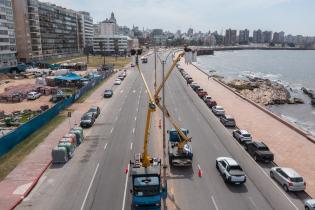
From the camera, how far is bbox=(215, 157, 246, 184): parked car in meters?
25.8

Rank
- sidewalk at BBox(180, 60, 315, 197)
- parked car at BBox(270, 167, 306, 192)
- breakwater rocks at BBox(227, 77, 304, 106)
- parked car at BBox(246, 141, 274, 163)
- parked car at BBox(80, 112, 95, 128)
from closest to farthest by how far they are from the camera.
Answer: parked car at BBox(270, 167, 306, 192) < sidewalk at BBox(180, 60, 315, 197) < parked car at BBox(246, 141, 274, 163) < parked car at BBox(80, 112, 95, 128) < breakwater rocks at BBox(227, 77, 304, 106)

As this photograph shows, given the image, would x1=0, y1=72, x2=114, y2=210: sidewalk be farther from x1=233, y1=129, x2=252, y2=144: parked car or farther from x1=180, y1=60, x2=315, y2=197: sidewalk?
x1=180, y1=60, x2=315, y2=197: sidewalk

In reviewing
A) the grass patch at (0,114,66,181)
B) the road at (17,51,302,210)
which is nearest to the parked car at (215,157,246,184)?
the road at (17,51,302,210)

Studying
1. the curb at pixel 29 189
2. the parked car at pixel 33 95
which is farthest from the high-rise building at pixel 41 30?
the curb at pixel 29 189

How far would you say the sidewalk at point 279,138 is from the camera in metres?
30.0

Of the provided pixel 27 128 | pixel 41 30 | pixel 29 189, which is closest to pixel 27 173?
pixel 29 189

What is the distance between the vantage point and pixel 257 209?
22.6 meters

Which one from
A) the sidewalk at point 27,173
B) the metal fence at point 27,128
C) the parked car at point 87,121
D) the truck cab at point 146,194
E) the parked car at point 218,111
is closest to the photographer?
the truck cab at point 146,194

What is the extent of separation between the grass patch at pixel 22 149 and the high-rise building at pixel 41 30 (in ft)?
318

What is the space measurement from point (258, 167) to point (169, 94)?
41.9 metres

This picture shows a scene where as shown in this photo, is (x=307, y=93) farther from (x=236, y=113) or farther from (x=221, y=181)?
(x=221, y=181)

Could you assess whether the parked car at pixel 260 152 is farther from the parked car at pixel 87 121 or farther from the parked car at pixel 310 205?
the parked car at pixel 87 121

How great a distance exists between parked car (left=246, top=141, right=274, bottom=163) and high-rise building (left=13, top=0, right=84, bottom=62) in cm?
11723

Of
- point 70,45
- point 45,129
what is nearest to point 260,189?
point 45,129
